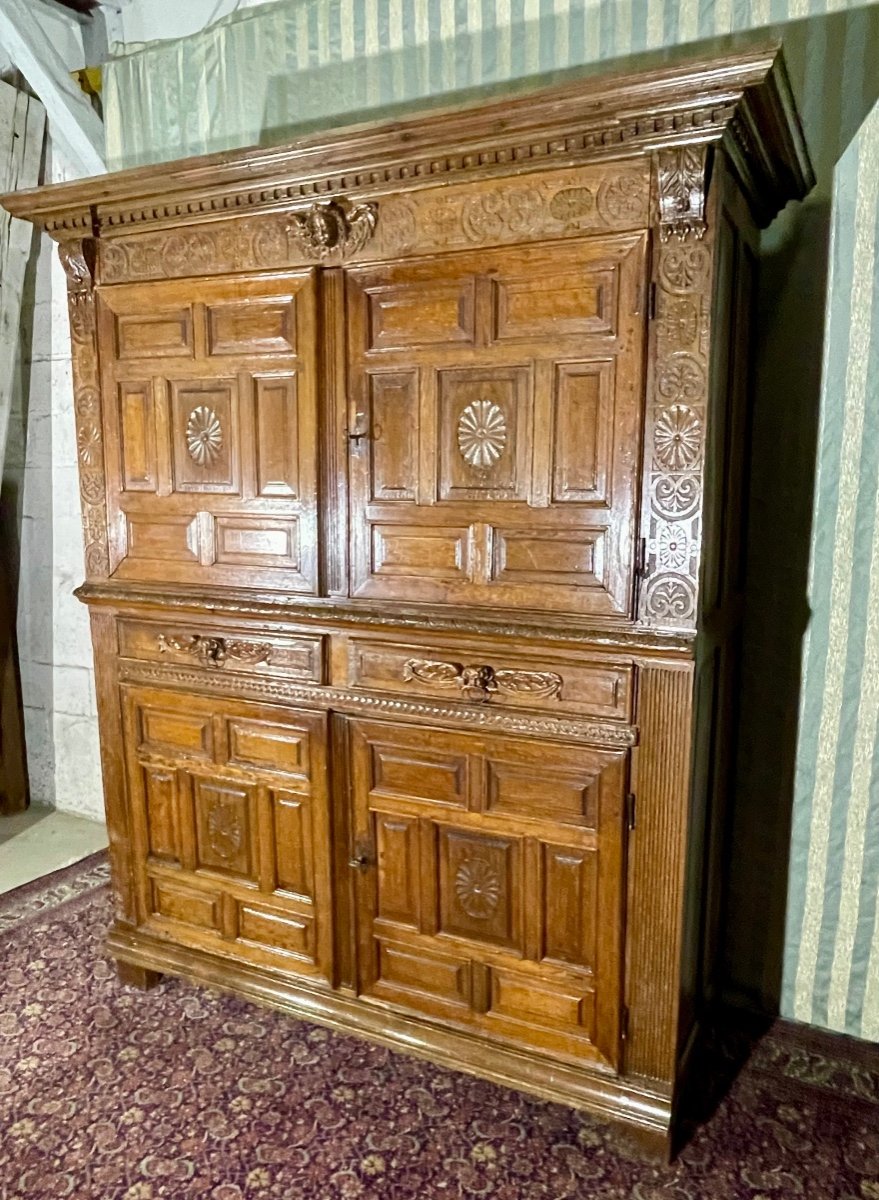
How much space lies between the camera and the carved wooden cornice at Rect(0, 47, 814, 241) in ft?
4.39

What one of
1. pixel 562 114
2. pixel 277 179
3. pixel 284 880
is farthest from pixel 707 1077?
pixel 277 179

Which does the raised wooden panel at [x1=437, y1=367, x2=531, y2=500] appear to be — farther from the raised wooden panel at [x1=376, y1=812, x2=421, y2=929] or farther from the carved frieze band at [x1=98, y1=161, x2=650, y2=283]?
the raised wooden panel at [x1=376, y1=812, x2=421, y2=929]

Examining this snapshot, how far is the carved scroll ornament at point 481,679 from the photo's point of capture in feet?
5.24

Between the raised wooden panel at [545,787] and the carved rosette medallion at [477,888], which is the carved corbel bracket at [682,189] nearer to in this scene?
the raised wooden panel at [545,787]

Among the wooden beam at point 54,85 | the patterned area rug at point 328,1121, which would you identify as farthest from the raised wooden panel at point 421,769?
the wooden beam at point 54,85

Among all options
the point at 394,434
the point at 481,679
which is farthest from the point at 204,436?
the point at 481,679

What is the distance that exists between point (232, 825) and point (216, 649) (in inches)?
16.6

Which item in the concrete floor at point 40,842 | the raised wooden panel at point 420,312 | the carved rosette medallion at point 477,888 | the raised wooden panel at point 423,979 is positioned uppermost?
the raised wooden panel at point 420,312

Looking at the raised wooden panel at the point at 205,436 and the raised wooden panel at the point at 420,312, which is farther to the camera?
the raised wooden panel at the point at 205,436

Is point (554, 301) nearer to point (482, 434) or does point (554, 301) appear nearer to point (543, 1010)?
point (482, 434)

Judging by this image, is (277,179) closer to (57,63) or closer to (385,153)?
(385,153)

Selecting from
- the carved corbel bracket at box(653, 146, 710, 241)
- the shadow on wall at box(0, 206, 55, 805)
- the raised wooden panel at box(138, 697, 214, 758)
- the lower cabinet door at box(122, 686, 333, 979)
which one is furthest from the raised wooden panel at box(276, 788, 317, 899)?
the shadow on wall at box(0, 206, 55, 805)

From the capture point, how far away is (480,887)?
5.68 feet

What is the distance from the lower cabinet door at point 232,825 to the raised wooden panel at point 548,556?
55cm
